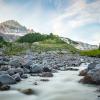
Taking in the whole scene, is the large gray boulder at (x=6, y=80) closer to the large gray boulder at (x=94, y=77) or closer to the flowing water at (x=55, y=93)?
the flowing water at (x=55, y=93)

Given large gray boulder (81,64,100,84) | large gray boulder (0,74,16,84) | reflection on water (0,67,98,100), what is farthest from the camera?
large gray boulder (81,64,100,84)

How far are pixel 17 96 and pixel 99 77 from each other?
17.8ft

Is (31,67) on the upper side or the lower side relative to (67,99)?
upper

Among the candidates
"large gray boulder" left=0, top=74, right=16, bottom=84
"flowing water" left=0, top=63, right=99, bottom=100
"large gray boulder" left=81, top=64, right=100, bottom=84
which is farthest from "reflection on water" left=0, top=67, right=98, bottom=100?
"large gray boulder" left=81, top=64, right=100, bottom=84

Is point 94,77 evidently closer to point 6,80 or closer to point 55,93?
point 55,93

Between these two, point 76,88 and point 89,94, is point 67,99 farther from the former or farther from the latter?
point 76,88

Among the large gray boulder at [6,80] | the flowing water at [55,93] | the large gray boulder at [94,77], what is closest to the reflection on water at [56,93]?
the flowing water at [55,93]

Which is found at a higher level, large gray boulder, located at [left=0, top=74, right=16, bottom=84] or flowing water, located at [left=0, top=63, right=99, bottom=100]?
large gray boulder, located at [left=0, top=74, right=16, bottom=84]

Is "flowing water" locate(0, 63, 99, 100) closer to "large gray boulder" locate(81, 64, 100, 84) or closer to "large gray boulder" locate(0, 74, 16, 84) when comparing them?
"large gray boulder" locate(0, 74, 16, 84)

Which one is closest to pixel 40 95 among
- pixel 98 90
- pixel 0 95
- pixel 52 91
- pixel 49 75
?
Result: pixel 52 91

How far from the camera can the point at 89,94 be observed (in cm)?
1386

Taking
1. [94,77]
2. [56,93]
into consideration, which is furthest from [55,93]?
[94,77]

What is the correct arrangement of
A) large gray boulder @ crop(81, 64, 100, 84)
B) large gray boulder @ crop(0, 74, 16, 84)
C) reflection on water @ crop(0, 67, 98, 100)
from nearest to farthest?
1. reflection on water @ crop(0, 67, 98, 100)
2. large gray boulder @ crop(0, 74, 16, 84)
3. large gray boulder @ crop(81, 64, 100, 84)

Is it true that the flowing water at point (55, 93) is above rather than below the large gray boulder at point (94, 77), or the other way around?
below
